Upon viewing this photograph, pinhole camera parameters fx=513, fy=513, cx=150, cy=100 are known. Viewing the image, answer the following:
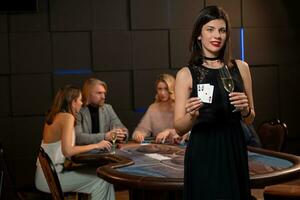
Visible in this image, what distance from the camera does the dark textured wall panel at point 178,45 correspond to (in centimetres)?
545

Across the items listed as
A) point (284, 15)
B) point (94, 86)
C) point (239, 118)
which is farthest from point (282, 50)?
point (239, 118)

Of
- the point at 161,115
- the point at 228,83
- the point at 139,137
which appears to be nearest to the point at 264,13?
the point at 161,115

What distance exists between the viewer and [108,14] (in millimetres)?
5285

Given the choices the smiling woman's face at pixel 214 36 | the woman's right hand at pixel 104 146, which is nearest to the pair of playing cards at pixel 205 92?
the smiling woman's face at pixel 214 36

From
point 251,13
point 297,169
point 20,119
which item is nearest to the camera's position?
point 297,169

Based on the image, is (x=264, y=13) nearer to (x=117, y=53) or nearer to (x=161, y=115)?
(x=117, y=53)

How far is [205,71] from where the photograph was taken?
1.89 metres

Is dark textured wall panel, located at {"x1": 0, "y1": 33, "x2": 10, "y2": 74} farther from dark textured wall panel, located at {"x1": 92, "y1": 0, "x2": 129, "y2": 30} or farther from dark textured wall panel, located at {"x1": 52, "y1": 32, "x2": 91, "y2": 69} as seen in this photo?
dark textured wall panel, located at {"x1": 92, "y1": 0, "x2": 129, "y2": 30}

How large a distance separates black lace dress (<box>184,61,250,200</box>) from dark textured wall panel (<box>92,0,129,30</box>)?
11.6ft

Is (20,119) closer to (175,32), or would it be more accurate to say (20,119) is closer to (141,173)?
(175,32)

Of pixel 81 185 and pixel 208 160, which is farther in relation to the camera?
pixel 81 185

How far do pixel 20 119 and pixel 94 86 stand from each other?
3.88 ft

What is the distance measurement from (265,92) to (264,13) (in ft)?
2.86

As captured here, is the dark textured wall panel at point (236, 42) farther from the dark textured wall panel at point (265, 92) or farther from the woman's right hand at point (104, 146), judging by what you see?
the woman's right hand at point (104, 146)
